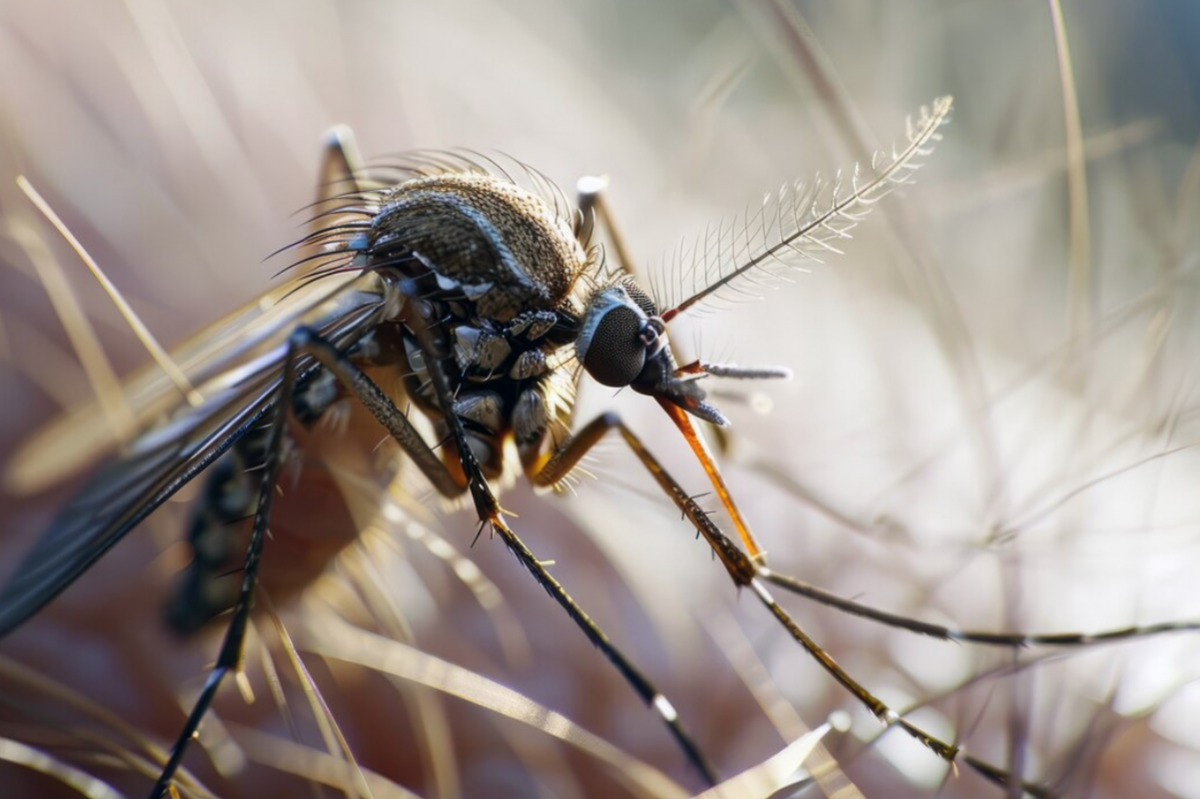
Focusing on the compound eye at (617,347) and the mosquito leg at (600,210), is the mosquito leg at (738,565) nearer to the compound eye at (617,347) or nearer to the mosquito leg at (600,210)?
the compound eye at (617,347)

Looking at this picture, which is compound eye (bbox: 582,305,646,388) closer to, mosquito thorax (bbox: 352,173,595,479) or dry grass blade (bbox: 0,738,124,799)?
mosquito thorax (bbox: 352,173,595,479)

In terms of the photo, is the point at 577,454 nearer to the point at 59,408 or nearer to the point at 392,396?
the point at 392,396

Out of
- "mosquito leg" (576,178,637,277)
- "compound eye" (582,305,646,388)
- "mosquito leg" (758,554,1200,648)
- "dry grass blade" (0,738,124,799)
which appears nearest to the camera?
"mosquito leg" (758,554,1200,648)

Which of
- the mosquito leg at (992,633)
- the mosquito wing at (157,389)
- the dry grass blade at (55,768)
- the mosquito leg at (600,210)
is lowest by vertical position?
the mosquito leg at (992,633)

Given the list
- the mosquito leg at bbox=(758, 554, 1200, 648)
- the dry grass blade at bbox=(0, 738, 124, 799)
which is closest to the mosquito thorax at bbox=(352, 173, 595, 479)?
the mosquito leg at bbox=(758, 554, 1200, 648)

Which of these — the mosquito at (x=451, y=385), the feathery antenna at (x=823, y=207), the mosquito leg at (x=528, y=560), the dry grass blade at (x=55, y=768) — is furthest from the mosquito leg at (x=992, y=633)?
the dry grass blade at (x=55, y=768)

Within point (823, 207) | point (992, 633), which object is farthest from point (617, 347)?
point (992, 633)

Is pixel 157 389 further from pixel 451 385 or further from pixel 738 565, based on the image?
pixel 738 565
